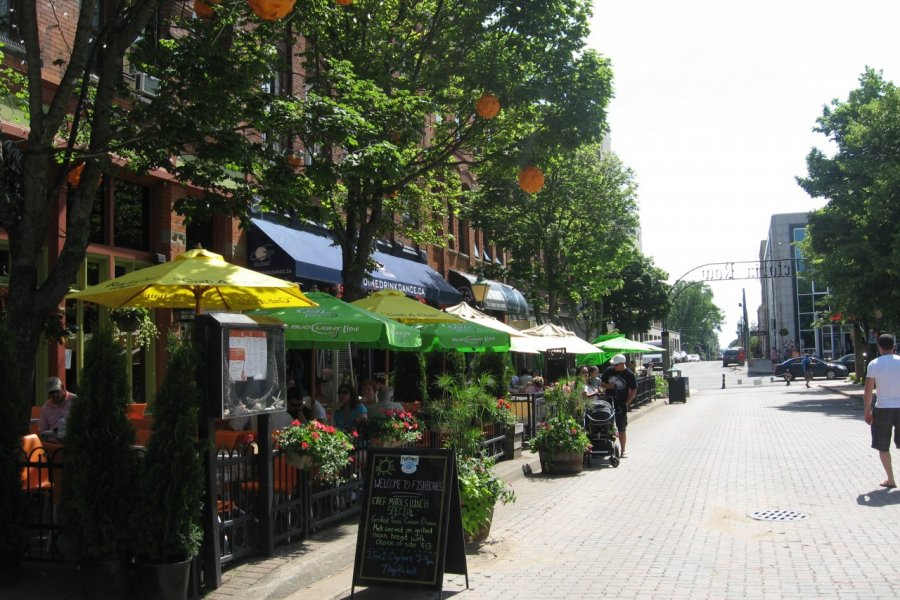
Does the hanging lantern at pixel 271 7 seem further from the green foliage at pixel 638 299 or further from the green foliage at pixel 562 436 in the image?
the green foliage at pixel 638 299

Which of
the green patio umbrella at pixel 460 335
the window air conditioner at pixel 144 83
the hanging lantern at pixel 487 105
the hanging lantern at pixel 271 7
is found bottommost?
the green patio umbrella at pixel 460 335

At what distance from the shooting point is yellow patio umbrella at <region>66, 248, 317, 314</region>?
8.12 metres

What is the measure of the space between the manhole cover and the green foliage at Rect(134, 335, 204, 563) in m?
5.76

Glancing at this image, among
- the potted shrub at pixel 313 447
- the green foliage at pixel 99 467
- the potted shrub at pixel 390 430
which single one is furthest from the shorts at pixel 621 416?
the green foliage at pixel 99 467

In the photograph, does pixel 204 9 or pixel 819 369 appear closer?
pixel 204 9

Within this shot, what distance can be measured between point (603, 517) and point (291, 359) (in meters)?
10.7

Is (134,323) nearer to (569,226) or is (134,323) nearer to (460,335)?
(460,335)

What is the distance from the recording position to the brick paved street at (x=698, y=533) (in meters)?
6.14

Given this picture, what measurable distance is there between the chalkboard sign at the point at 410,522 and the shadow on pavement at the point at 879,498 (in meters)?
5.35

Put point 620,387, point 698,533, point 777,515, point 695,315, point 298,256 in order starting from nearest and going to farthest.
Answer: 1. point 698,533
2. point 777,515
3. point 620,387
4. point 298,256
5. point 695,315

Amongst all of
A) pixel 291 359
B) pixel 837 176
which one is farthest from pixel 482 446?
pixel 837 176

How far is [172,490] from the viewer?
212 inches

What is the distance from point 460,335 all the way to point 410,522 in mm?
6905


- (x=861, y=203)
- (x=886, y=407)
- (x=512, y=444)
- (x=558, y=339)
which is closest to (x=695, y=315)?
(x=861, y=203)
